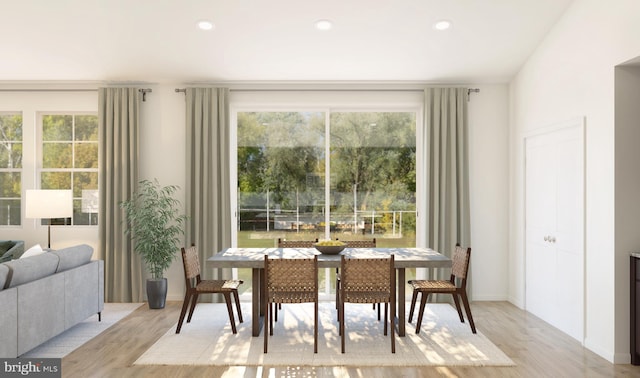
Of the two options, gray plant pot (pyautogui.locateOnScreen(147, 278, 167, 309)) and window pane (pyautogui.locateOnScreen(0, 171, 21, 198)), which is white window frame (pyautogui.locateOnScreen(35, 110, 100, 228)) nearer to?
window pane (pyautogui.locateOnScreen(0, 171, 21, 198))

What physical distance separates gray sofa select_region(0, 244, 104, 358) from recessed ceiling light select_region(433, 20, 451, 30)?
4182mm

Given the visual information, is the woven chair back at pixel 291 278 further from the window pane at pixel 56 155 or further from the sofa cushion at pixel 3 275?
the window pane at pixel 56 155

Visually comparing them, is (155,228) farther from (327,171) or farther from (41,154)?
(327,171)

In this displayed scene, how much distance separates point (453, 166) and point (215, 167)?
295cm

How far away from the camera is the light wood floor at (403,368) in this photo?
357 cm

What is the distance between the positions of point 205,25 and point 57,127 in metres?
2.77

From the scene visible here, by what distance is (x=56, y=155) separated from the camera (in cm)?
620

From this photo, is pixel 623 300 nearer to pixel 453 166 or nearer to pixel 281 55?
pixel 453 166

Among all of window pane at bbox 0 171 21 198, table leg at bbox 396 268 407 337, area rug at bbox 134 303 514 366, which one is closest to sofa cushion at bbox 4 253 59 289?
area rug at bbox 134 303 514 366

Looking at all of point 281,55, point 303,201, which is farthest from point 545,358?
point 281,55

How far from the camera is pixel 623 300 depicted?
3879 millimetres

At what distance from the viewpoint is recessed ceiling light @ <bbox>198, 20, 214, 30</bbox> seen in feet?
15.7

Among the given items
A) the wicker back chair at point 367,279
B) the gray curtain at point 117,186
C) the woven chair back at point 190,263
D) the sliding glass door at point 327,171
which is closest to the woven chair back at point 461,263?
the wicker back chair at point 367,279

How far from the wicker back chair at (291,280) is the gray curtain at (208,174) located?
202cm
